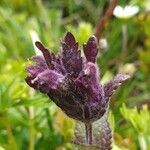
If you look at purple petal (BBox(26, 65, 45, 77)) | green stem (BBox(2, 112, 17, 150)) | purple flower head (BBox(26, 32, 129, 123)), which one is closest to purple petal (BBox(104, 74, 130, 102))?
purple flower head (BBox(26, 32, 129, 123))

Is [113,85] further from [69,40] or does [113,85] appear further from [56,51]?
[56,51]

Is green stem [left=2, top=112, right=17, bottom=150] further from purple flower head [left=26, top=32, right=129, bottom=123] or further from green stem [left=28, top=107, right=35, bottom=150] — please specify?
purple flower head [left=26, top=32, right=129, bottom=123]

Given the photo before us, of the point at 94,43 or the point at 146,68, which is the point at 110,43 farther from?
the point at 94,43

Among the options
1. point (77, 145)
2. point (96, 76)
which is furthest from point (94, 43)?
point (77, 145)

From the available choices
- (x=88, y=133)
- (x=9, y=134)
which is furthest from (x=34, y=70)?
(x=9, y=134)

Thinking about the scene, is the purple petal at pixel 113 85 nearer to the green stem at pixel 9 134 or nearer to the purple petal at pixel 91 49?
the purple petal at pixel 91 49
